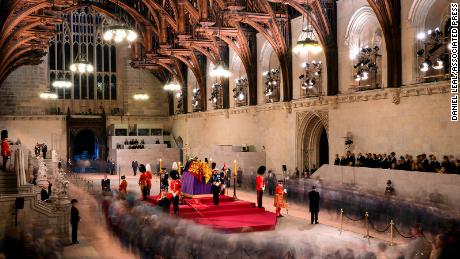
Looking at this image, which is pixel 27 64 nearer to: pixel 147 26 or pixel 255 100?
pixel 147 26

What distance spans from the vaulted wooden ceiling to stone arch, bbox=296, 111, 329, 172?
1.62 metres

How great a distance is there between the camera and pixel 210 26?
23.7 metres

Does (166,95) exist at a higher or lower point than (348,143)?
higher

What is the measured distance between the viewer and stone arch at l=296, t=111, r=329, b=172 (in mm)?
23453

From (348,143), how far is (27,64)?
2560cm

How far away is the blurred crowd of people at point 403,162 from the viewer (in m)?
14.3

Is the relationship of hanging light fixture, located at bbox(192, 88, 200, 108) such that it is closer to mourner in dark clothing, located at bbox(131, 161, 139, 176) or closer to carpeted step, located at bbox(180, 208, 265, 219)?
mourner in dark clothing, located at bbox(131, 161, 139, 176)

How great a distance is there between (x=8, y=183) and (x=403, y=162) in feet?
41.6

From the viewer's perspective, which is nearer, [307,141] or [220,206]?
[220,206]

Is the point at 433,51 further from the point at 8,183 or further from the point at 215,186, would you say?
the point at 8,183

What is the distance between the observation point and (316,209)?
1548 cm

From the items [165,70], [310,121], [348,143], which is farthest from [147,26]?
[348,143]

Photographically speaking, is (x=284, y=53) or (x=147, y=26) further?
(x=147, y=26)

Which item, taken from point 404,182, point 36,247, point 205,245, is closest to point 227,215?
point 404,182
